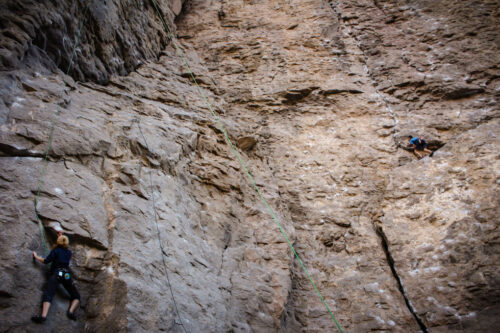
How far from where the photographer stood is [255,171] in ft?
22.3

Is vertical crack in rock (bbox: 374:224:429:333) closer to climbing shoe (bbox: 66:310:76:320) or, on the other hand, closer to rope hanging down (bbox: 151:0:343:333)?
rope hanging down (bbox: 151:0:343:333)

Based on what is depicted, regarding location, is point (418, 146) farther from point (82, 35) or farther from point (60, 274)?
point (82, 35)

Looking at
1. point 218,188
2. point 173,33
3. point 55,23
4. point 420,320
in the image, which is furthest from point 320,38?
point 420,320

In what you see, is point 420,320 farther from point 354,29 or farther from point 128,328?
point 354,29

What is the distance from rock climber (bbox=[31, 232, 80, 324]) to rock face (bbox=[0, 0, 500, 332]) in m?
0.11

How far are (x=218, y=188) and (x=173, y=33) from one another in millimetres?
5954

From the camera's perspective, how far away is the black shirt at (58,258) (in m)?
3.21

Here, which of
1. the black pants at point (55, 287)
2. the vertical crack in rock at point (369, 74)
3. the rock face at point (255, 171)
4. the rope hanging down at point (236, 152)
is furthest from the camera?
the vertical crack in rock at point (369, 74)

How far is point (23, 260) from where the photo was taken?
3.16 meters

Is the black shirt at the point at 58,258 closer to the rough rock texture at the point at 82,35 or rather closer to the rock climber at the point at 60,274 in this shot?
the rock climber at the point at 60,274

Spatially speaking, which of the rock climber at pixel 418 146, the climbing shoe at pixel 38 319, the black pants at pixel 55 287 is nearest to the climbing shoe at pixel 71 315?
the black pants at pixel 55 287

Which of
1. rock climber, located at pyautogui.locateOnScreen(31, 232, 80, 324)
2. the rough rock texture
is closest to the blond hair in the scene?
rock climber, located at pyautogui.locateOnScreen(31, 232, 80, 324)

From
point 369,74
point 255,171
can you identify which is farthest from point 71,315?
point 369,74

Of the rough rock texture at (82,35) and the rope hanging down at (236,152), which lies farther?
the rope hanging down at (236,152)
